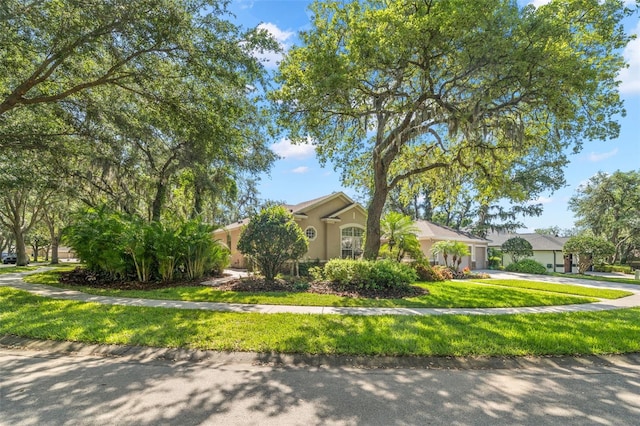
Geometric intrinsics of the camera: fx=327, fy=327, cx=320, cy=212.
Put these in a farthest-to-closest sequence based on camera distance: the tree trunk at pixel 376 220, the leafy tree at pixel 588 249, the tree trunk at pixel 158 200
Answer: the leafy tree at pixel 588 249 < the tree trunk at pixel 158 200 < the tree trunk at pixel 376 220

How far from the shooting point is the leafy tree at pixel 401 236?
15689mm

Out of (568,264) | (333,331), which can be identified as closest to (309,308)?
(333,331)

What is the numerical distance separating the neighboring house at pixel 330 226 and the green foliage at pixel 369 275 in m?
7.61

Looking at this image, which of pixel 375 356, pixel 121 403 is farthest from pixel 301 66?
pixel 121 403

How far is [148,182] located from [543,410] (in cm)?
1703

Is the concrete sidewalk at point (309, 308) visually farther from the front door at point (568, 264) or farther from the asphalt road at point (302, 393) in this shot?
the front door at point (568, 264)

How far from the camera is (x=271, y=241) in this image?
1129 centimetres

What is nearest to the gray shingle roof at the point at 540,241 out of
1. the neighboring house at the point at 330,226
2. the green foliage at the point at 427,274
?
the neighboring house at the point at 330,226

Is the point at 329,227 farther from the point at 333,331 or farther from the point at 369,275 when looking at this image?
the point at 333,331

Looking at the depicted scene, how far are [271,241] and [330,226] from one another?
898cm

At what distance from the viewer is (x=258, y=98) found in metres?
11.6

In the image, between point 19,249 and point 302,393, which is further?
point 19,249

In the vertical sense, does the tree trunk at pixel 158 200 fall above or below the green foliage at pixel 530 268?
above

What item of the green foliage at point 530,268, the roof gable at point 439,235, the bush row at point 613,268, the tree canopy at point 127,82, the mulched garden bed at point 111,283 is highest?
A: the tree canopy at point 127,82
